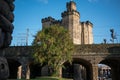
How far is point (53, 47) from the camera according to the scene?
96.1ft

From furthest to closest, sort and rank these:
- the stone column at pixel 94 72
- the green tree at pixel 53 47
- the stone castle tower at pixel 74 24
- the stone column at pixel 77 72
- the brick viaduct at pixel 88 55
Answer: the stone castle tower at pixel 74 24
the stone column at pixel 77 72
the brick viaduct at pixel 88 55
the stone column at pixel 94 72
the green tree at pixel 53 47

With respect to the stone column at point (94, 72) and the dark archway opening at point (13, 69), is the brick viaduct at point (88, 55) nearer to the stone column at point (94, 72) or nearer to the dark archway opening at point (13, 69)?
the stone column at point (94, 72)

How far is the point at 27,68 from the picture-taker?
33.9 metres

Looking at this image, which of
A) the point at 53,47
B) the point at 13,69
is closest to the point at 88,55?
the point at 53,47

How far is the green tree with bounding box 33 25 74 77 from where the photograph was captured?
1152 inches

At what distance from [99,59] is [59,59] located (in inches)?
276

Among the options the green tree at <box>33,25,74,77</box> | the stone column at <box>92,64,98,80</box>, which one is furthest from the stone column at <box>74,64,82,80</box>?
the green tree at <box>33,25,74,77</box>

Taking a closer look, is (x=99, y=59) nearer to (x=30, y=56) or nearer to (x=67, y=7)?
(x=30, y=56)

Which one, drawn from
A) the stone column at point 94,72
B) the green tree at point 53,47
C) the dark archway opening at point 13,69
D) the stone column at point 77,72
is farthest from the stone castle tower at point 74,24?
the green tree at point 53,47

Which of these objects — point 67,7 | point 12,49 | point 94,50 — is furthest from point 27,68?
point 67,7

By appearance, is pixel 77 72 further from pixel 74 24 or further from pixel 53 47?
pixel 53 47

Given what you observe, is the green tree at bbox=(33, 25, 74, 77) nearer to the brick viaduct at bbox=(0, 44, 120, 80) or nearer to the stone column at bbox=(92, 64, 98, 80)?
the brick viaduct at bbox=(0, 44, 120, 80)

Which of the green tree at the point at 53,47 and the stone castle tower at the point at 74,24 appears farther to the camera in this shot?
the stone castle tower at the point at 74,24

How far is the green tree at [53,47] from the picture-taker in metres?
29.3
